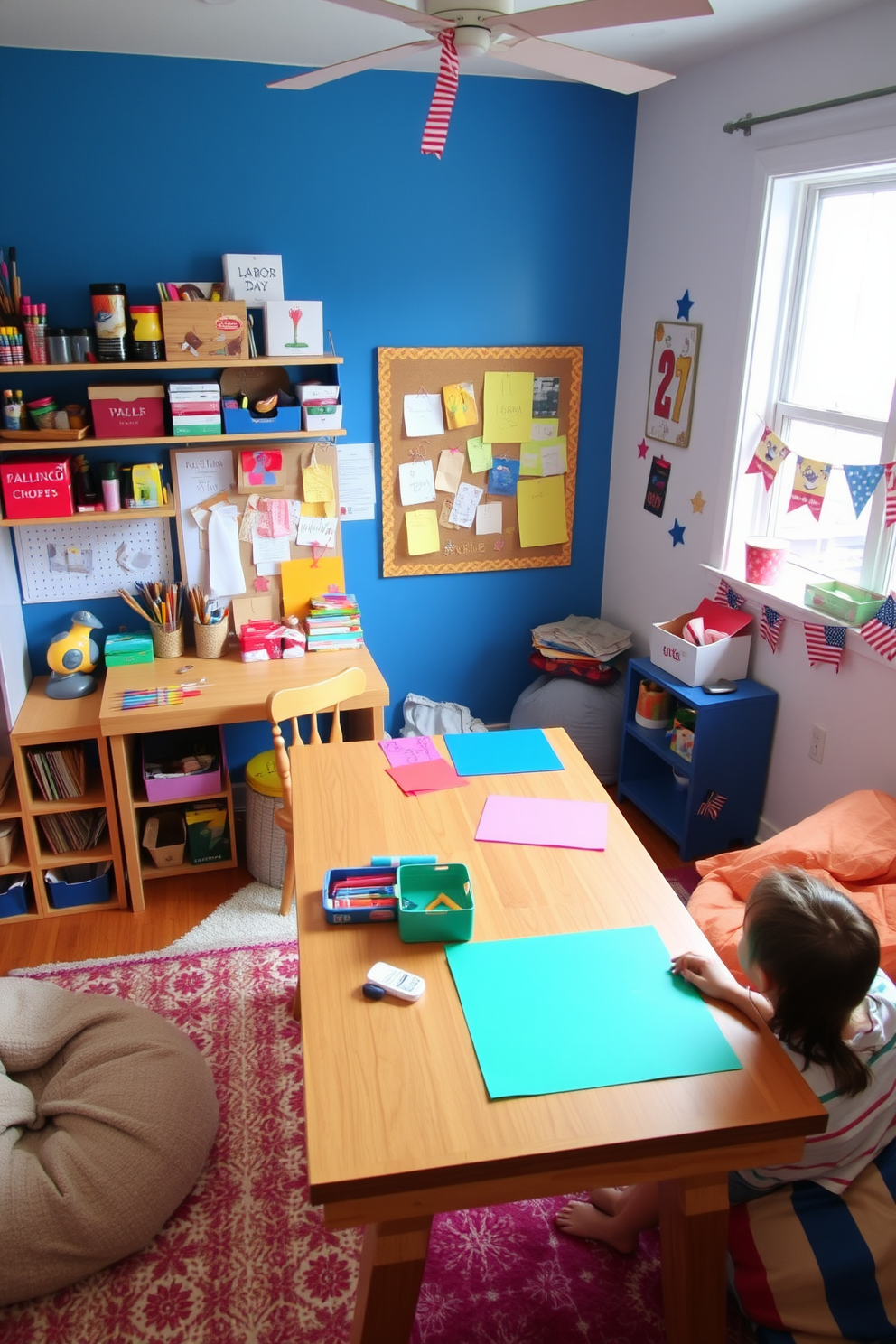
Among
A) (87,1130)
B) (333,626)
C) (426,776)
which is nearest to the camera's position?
(87,1130)

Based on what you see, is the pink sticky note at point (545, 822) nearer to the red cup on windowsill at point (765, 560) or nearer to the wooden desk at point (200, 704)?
the wooden desk at point (200, 704)

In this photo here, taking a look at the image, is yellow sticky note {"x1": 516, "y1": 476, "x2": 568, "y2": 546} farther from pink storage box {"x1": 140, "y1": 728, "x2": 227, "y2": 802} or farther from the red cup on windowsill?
pink storage box {"x1": 140, "y1": 728, "x2": 227, "y2": 802}

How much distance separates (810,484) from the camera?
2.91 m

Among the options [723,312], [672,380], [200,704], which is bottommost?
[200,704]

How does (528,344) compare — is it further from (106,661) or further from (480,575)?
(106,661)

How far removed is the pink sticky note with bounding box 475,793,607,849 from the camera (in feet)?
→ 6.63

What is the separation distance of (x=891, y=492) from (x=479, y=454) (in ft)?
5.16

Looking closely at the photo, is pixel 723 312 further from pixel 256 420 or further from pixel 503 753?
pixel 503 753

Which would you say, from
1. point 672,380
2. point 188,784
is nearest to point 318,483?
point 188,784

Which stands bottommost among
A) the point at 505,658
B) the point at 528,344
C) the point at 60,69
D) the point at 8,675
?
the point at 505,658

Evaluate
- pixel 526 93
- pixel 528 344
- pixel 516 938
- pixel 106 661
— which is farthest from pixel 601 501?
Result: pixel 516 938

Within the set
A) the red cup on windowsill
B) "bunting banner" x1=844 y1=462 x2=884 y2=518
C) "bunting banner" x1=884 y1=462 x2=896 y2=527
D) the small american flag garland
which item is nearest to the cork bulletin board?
the red cup on windowsill

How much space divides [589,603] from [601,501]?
1.39 feet

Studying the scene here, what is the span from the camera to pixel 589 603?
409cm
